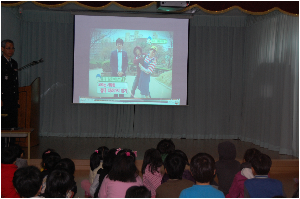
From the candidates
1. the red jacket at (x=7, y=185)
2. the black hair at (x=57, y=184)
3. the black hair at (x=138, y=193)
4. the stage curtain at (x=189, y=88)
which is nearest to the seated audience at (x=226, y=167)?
the black hair at (x=138, y=193)

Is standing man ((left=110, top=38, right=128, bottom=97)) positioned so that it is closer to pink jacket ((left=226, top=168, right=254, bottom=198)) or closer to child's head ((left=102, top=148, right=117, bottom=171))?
child's head ((left=102, top=148, right=117, bottom=171))

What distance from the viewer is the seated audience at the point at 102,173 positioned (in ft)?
7.50

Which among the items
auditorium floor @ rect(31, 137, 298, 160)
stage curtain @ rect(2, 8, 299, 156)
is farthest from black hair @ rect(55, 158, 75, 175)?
stage curtain @ rect(2, 8, 299, 156)

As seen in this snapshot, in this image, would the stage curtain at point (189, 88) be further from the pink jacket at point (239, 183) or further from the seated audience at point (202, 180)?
the seated audience at point (202, 180)

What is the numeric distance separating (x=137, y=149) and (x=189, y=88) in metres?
1.95

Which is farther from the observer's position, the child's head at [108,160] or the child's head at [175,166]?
the child's head at [108,160]

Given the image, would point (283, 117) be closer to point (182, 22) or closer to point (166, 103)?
point (166, 103)

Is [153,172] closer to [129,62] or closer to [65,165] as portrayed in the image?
[65,165]

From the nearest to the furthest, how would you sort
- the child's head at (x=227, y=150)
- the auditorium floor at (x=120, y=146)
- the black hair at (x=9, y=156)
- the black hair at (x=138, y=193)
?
the black hair at (x=138, y=193), the black hair at (x=9, y=156), the child's head at (x=227, y=150), the auditorium floor at (x=120, y=146)

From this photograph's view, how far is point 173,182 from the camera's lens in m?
1.95

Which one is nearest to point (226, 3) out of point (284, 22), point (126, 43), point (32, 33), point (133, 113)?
point (284, 22)

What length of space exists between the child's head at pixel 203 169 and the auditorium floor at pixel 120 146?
2557 millimetres

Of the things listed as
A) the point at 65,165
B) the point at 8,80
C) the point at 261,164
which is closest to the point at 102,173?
the point at 65,165

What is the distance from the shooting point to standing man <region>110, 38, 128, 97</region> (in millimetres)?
5711
